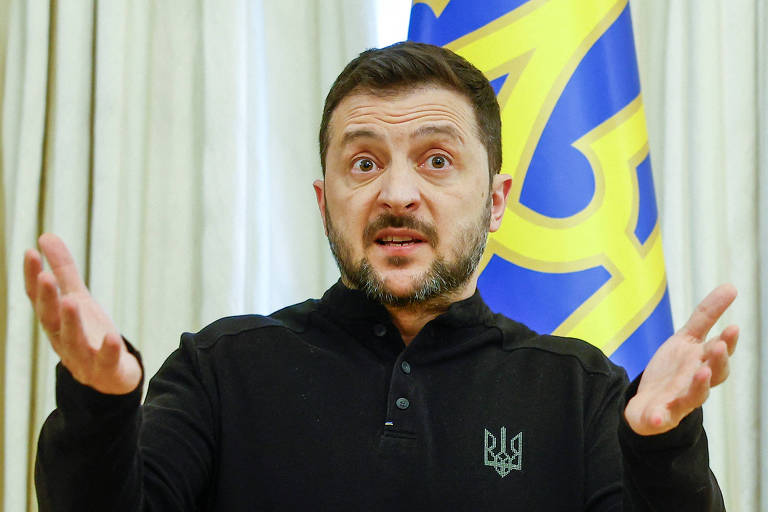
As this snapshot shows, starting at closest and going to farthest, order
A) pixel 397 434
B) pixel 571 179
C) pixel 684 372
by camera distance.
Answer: pixel 684 372 < pixel 397 434 < pixel 571 179

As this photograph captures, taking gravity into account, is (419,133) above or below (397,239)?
above

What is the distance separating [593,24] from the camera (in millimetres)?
Answer: 1813

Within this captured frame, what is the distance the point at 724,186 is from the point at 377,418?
4.42ft

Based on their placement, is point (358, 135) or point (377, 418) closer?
point (377, 418)

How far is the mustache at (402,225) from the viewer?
4.32ft

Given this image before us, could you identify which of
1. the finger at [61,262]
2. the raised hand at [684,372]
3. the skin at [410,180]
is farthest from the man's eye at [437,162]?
the finger at [61,262]

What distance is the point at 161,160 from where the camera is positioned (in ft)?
7.13

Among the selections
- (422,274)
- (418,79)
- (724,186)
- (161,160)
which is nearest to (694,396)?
(422,274)

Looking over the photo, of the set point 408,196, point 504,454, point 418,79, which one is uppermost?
point 418,79

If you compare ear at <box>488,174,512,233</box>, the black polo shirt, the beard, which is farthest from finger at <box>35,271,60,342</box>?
ear at <box>488,174,512,233</box>

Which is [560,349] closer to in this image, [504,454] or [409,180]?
[504,454]

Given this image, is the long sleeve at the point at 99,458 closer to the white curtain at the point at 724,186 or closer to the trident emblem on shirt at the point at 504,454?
the trident emblem on shirt at the point at 504,454

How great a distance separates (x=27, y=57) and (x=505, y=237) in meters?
1.24

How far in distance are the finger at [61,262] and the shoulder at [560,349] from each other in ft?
2.28
